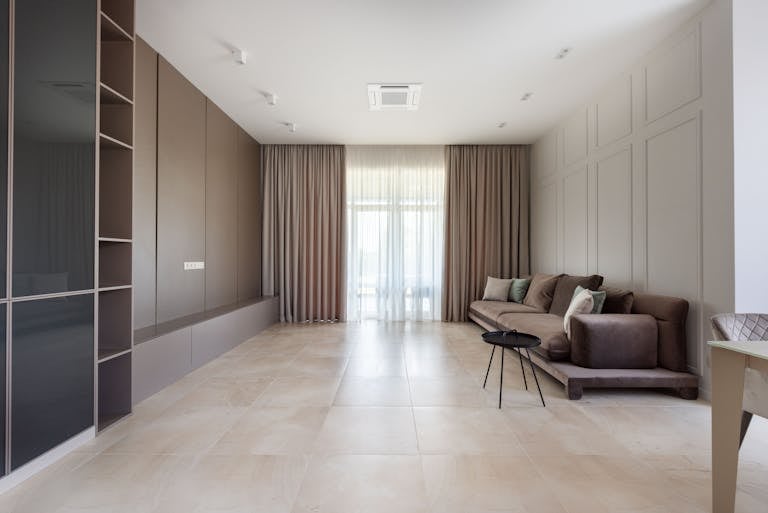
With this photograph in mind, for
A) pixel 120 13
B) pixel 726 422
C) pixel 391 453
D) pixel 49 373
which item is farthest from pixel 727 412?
pixel 120 13

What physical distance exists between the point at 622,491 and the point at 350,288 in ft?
15.8

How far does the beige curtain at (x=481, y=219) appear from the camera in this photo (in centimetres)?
612

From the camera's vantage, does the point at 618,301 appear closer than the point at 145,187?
No

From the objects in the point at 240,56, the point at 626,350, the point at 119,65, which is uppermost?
the point at 240,56

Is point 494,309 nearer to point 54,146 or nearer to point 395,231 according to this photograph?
point 395,231

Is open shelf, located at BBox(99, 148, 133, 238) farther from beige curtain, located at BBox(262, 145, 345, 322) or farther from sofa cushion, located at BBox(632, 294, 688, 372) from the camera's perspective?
sofa cushion, located at BBox(632, 294, 688, 372)

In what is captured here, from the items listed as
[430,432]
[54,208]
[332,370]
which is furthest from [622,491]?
[54,208]

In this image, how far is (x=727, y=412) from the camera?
143 centimetres

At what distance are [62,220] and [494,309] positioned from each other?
4374 millimetres

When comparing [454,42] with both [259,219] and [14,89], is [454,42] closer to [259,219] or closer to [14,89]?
[14,89]

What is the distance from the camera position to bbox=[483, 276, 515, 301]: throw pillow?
566 cm

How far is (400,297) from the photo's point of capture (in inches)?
242

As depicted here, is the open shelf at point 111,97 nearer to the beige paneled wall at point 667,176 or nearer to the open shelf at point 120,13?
the open shelf at point 120,13

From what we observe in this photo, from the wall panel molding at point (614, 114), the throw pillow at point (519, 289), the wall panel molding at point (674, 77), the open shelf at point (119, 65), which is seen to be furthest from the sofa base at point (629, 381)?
the open shelf at point (119, 65)
